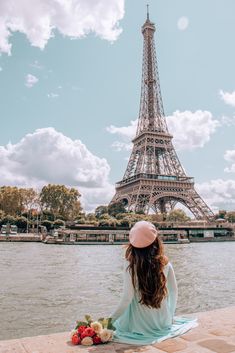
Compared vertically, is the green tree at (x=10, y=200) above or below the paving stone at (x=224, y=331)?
above

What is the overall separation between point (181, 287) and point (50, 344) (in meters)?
11.4

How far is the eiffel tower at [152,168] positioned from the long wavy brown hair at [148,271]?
59.2 meters

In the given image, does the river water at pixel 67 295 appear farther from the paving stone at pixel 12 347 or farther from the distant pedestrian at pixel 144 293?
the distant pedestrian at pixel 144 293

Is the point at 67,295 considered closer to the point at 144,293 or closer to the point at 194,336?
the point at 194,336

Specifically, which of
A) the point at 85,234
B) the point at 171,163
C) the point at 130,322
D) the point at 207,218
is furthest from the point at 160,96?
Result: the point at 130,322

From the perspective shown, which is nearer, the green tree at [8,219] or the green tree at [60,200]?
the green tree at [8,219]

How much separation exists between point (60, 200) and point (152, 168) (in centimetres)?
2263

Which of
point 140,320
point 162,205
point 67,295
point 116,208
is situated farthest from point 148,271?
point 162,205

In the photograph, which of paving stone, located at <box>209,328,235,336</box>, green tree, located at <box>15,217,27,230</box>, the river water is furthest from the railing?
paving stone, located at <box>209,328,235,336</box>

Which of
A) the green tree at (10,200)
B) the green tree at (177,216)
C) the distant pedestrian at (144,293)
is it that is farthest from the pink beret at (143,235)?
the green tree at (177,216)

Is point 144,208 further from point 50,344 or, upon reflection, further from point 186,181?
point 50,344

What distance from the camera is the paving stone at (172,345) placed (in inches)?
163

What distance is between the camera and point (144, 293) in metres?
4.50

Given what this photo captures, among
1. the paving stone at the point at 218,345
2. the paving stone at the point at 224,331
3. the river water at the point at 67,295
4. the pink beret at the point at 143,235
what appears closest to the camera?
the paving stone at the point at 218,345
